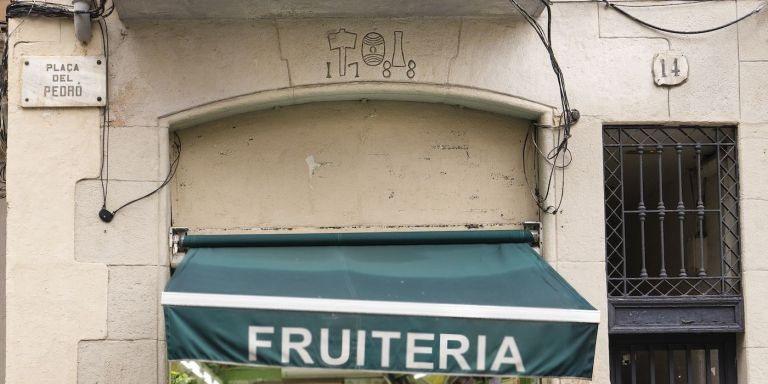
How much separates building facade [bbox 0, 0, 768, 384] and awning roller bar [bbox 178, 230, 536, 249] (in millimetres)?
224

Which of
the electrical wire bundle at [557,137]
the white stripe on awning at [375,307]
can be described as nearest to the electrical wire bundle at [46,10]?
the white stripe on awning at [375,307]

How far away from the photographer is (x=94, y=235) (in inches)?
263

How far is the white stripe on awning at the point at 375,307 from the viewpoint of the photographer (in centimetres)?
560

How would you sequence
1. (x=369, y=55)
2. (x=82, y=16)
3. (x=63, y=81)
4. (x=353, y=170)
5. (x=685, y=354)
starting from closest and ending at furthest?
1. (x=82, y=16)
2. (x=63, y=81)
3. (x=369, y=55)
4. (x=353, y=170)
5. (x=685, y=354)

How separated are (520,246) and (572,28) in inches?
67.3

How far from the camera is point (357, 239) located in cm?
672

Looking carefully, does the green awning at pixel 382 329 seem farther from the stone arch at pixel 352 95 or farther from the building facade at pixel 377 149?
the stone arch at pixel 352 95

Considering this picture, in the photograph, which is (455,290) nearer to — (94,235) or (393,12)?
(393,12)

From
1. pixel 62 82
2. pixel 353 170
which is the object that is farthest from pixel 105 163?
pixel 353 170

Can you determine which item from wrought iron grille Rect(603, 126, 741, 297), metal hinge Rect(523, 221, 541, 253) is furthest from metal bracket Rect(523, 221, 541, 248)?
wrought iron grille Rect(603, 126, 741, 297)

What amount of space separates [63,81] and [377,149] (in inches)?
93.4

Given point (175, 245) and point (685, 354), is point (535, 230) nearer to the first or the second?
point (685, 354)

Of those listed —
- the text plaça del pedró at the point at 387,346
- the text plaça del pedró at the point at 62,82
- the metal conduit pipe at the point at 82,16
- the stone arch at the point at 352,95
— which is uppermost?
the metal conduit pipe at the point at 82,16

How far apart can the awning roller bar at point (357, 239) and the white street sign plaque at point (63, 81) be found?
126 cm
